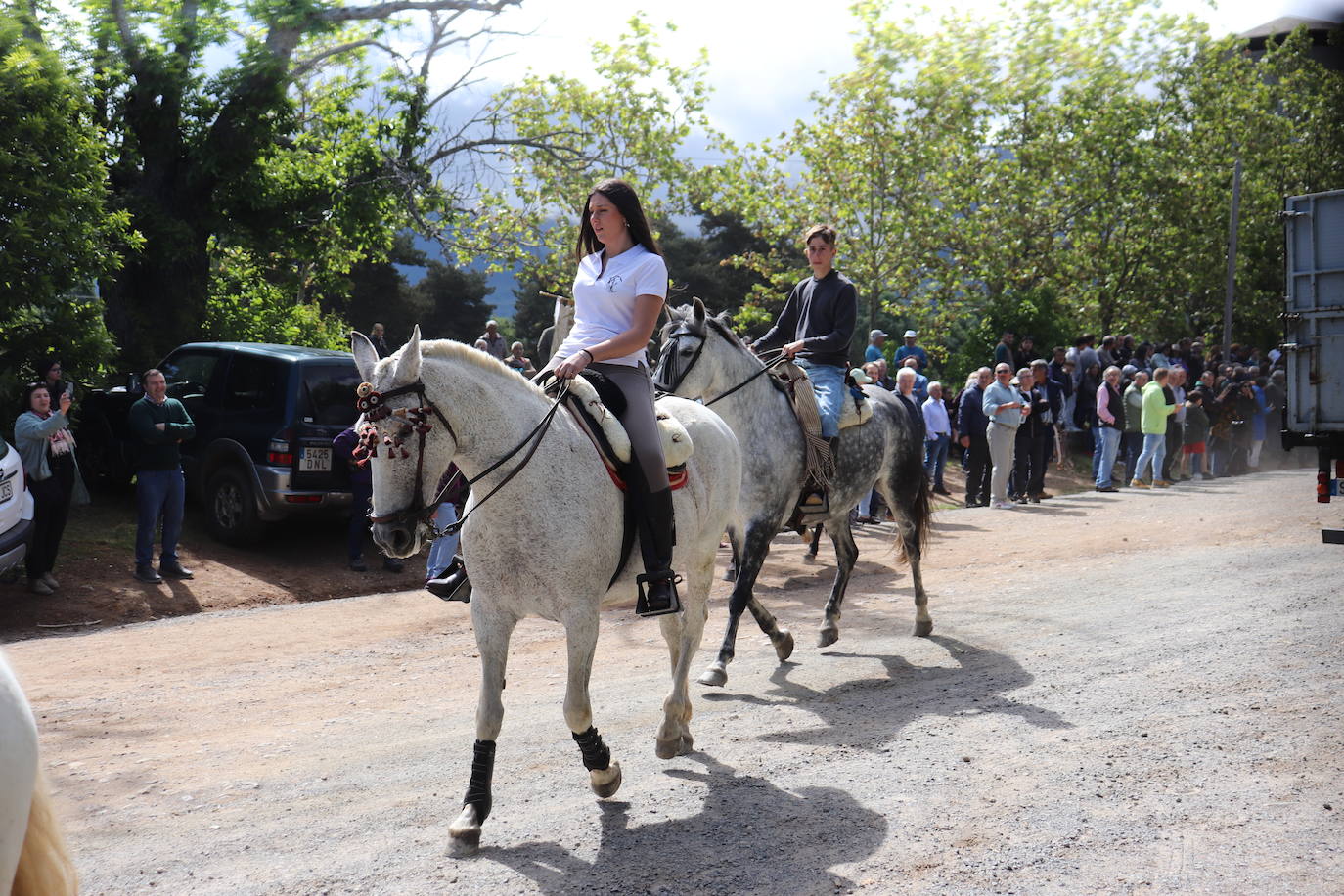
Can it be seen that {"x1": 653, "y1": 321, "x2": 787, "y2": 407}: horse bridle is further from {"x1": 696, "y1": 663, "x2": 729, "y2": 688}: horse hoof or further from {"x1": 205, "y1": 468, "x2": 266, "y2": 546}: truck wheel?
{"x1": 205, "y1": 468, "x2": 266, "y2": 546}: truck wheel

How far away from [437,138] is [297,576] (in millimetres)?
8972

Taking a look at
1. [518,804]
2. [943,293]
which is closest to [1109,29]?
[518,804]

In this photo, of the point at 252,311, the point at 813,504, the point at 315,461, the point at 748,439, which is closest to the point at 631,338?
the point at 748,439

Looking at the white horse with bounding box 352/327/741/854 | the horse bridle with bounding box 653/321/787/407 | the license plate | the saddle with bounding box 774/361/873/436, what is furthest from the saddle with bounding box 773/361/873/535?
the license plate

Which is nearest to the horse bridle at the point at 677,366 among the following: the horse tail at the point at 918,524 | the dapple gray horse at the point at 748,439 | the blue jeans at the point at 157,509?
the dapple gray horse at the point at 748,439

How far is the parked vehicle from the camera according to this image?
12.2 meters

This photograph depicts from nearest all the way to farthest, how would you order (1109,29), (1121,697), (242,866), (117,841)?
(242,866), (117,841), (1121,697), (1109,29)

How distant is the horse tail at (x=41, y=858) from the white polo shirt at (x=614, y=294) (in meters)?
3.64

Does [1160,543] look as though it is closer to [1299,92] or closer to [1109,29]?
[1109,29]

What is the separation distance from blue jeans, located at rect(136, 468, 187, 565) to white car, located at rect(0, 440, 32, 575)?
1.36 m

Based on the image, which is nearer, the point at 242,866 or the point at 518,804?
the point at 242,866

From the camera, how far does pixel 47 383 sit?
469 inches

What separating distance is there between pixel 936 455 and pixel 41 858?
17693 mm

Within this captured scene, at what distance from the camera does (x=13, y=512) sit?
9789mm
